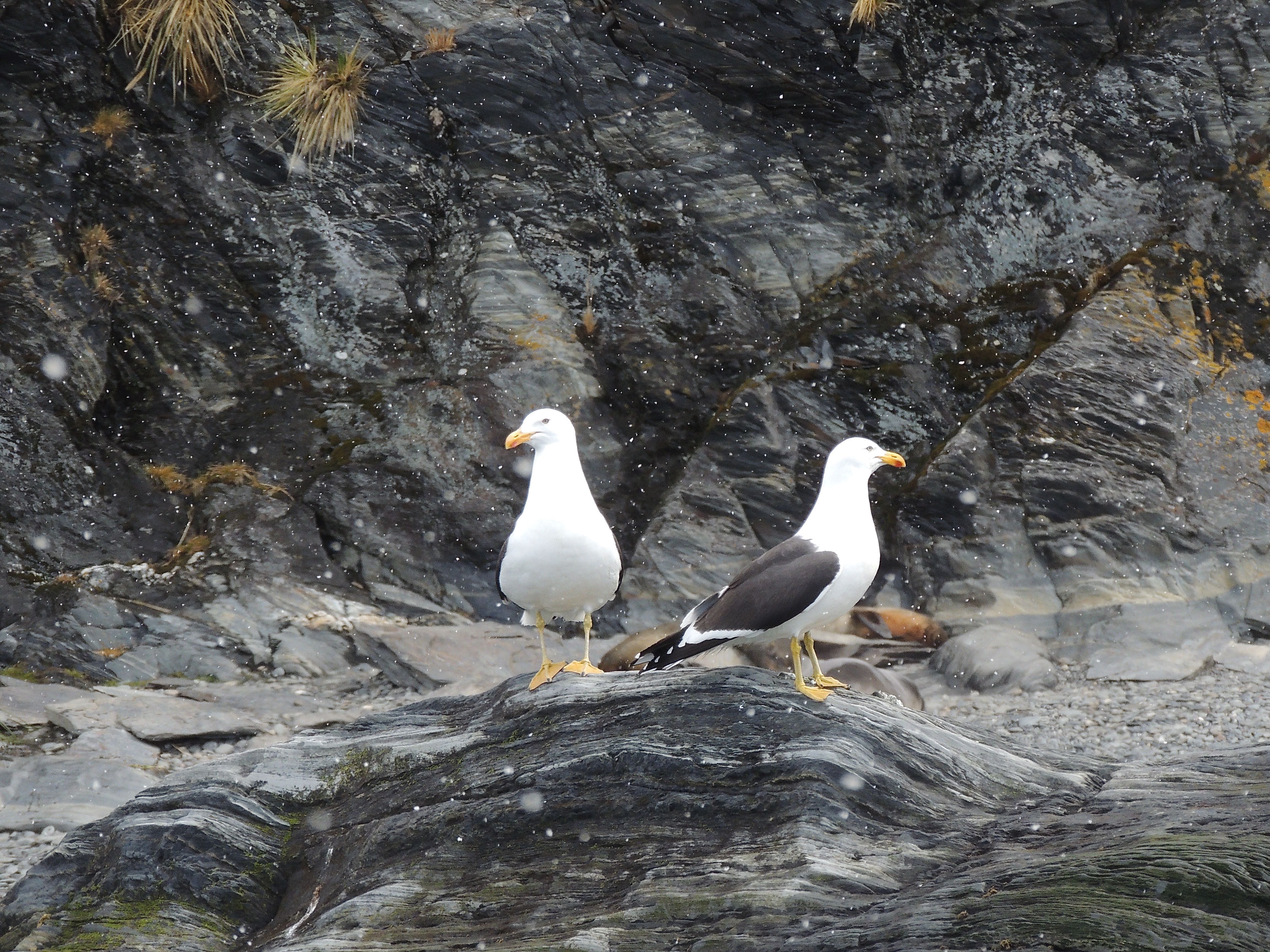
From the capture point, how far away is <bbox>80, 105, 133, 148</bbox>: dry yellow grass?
45.4ft

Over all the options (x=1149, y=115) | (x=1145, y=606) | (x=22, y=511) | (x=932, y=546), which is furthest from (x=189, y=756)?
(x=1149, y=115)

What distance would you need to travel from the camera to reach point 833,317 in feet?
46.3

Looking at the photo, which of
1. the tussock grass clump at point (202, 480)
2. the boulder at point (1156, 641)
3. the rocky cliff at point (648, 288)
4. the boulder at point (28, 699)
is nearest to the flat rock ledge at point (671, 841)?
the boulder at point (28, 699)

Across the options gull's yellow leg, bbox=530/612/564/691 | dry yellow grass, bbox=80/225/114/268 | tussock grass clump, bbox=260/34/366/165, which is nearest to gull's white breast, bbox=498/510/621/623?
gull's yellow leg, bbox=530/612/564/691

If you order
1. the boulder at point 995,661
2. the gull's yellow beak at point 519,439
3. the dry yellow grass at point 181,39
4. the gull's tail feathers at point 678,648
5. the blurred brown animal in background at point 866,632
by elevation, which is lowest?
the blurred brown animal in background at point 866,632

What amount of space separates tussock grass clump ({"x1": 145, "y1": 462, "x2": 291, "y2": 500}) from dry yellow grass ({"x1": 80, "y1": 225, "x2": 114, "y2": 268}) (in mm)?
2518

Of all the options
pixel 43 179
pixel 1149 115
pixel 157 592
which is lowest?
pixel 157 592

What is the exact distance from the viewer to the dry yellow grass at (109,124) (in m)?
13.8

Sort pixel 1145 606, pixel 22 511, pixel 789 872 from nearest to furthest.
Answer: pixel 789 872
pixel 1145 606
pixel 22 511

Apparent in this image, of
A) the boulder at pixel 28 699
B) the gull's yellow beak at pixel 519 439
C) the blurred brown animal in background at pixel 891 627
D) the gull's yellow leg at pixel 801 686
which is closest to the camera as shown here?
the gull's yellow leg at pixel 801 686

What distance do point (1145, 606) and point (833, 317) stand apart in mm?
4833

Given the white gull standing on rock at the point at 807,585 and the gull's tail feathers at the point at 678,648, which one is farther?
the gull's tail feathers at the point at 678,648

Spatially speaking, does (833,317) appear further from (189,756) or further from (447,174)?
(189,756)

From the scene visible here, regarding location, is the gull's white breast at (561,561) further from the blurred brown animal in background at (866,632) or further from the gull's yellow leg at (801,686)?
the blurred brown animal in background at (866,632)
